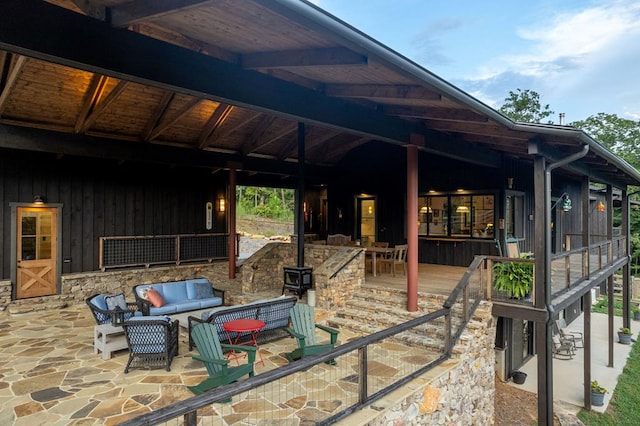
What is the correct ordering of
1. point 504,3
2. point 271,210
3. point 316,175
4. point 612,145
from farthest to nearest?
point 504,3
point 271,210
point 612,145
point 316,175

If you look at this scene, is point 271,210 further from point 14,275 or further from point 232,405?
point 232,405

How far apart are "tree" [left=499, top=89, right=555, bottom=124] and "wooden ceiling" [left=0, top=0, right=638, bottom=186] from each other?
20911 millimetres

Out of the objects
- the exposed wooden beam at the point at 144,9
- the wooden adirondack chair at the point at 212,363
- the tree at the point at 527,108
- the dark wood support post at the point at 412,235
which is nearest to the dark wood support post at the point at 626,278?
the dark wood support post at the point at 412,235

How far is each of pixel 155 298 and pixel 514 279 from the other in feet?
22.2

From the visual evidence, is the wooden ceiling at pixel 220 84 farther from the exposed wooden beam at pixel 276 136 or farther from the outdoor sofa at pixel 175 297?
the outdoor sofa at pixel 175 297

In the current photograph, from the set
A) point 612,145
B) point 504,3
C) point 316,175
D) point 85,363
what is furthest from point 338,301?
point 504,3

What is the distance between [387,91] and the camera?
4.89 meters

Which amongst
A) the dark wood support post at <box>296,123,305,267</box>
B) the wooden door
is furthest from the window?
the wooden door

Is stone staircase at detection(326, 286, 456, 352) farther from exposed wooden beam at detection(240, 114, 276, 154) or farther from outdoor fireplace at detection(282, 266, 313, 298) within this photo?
exposed wooden beam at detection(240, 114, 276, 154)

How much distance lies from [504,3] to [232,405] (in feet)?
163

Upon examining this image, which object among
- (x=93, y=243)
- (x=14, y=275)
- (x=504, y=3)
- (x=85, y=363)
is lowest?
(x=85, y=363)

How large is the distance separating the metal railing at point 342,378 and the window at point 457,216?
4.34 m

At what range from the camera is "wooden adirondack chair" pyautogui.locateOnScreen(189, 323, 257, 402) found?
4.29 m

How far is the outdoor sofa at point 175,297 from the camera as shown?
7.51m
